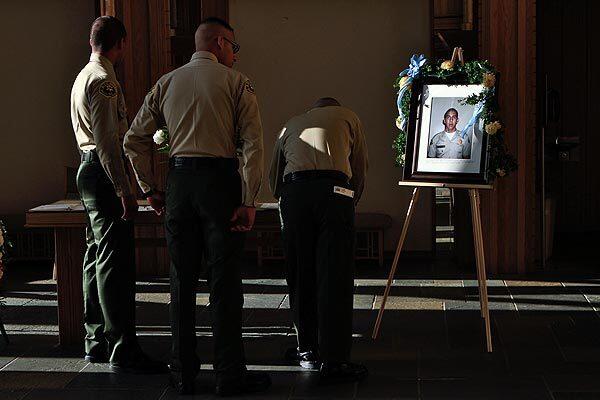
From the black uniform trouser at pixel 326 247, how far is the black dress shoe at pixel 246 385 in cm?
33

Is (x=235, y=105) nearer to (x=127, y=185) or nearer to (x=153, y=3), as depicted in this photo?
(x=127, y=185)

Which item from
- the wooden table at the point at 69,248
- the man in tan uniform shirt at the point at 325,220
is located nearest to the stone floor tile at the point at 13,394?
the wooden table at the point at 69,248

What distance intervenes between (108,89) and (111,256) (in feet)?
2.80

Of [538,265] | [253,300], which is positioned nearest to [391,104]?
[538,265]

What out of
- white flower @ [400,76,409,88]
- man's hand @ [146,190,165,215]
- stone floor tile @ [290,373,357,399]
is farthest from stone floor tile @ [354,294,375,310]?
man's hand @ [146,190,165,215]

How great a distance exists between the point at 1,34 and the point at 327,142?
17.2 feet

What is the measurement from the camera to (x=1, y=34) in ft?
31.0

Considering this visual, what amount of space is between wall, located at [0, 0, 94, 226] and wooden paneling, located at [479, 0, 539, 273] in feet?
11.9

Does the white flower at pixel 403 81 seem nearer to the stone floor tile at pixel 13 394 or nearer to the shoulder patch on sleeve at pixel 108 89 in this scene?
the shoulder patch on sleeve at pixel 108 89

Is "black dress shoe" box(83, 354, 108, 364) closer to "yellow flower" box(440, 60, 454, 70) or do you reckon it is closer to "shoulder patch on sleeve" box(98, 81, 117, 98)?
"shoulder patch on sleeve" box(98, 81, 117, 98)

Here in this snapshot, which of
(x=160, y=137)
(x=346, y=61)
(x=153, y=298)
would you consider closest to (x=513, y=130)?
(x=346, y=61)

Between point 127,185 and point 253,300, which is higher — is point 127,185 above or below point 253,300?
above

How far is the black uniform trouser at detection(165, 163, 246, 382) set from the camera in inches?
190

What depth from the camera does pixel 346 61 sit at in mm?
9203
